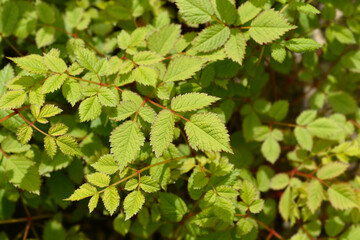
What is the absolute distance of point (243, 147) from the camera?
1.86 metres

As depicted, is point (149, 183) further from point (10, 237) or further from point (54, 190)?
point (10, 237)

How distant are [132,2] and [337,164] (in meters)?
1.45

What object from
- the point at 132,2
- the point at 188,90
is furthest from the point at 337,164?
the point at 132,2

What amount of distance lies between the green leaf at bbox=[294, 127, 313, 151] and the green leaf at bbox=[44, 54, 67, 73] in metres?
1.29

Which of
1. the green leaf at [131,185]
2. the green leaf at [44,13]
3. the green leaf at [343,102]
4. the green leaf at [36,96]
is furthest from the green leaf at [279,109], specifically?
the green leaf at [44,13]

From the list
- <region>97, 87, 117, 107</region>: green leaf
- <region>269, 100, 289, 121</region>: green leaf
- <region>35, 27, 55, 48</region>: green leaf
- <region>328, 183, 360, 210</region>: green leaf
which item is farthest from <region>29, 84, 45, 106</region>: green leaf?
<region>328, 183, 360, 210</region>: green leaf

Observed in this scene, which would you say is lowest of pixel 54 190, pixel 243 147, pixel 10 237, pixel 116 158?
pixel 10 237

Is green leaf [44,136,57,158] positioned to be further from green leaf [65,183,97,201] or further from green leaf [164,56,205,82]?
green leaf [164,56,205,82]

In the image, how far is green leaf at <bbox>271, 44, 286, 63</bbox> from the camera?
49.6 inches

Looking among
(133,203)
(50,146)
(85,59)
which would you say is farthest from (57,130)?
(133,203)

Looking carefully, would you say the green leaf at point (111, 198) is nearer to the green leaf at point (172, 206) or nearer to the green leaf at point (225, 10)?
the green leaf at point (172, 206)

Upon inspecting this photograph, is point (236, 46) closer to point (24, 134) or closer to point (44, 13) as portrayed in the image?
point (24, 134)

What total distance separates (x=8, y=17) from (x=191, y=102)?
1.16 m

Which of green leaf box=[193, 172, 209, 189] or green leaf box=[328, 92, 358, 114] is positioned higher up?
green leaf box=[193, 172, 209, 189]
